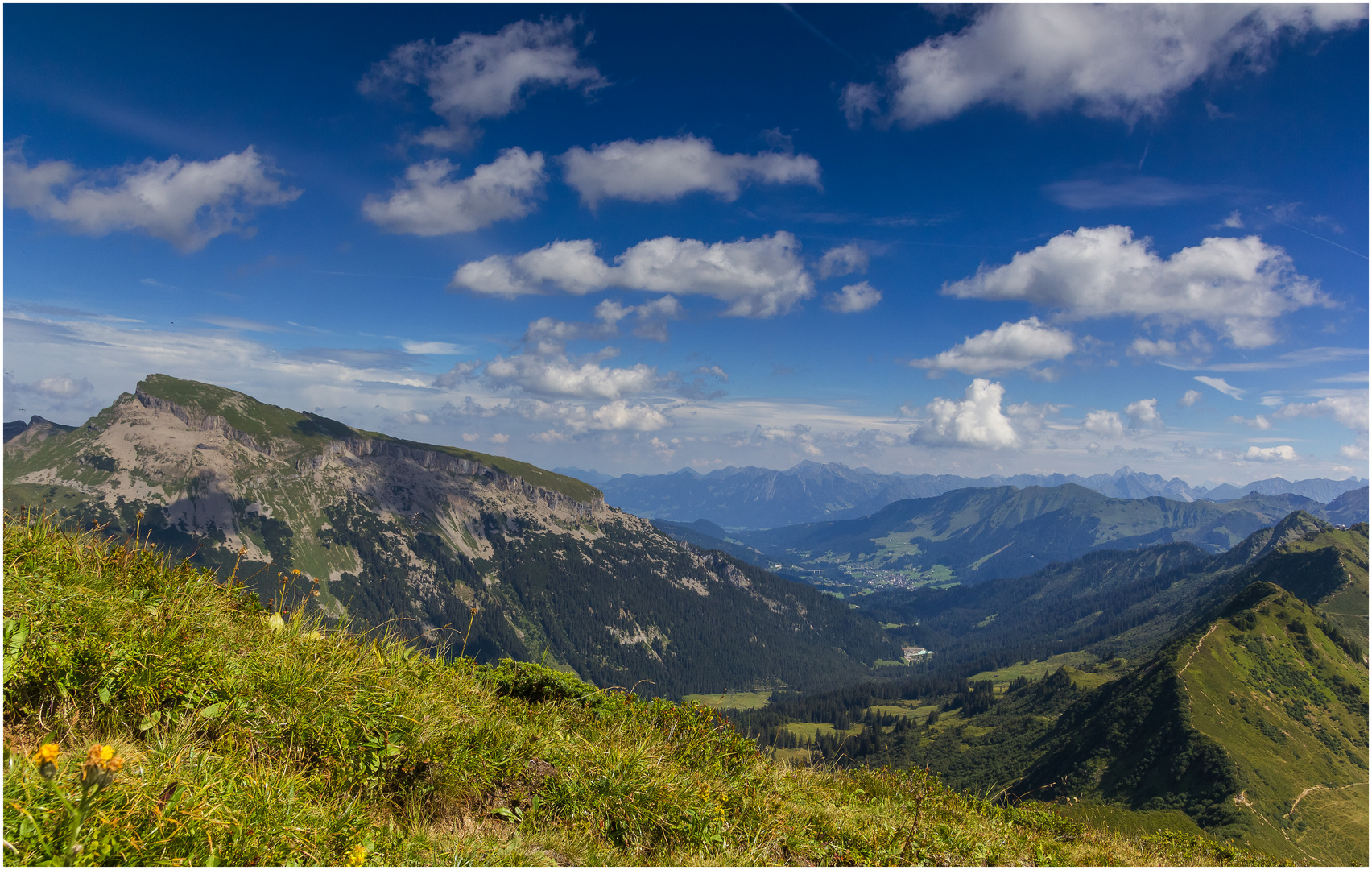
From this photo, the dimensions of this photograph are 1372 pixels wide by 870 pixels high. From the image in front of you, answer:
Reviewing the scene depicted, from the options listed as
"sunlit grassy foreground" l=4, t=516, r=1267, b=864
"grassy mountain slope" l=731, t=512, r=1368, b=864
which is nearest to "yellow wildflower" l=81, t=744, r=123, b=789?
"sunlit grassy foreground" l=4, t=516, r=1267, b=864

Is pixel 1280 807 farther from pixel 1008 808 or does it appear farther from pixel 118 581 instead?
pixel 118 581

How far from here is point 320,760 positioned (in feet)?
24.8

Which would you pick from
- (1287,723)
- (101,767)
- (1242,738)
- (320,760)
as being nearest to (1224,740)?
(1242,738)

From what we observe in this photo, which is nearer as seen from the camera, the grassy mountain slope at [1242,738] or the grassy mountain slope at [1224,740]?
the grassy mountain slope at [1242,738]

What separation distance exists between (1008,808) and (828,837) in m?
6.71

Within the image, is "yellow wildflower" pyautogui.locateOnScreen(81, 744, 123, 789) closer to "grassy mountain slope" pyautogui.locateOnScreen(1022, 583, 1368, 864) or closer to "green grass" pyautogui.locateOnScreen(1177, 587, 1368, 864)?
"green grass" pyautogui.locateOnScreen(1177, 587, 1368, 864)

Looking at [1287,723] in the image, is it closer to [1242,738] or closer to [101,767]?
[1242,738]

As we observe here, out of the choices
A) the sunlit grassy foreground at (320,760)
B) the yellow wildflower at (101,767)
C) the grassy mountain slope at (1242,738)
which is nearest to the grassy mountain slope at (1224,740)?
the grassy mountain slope at (1242,738)

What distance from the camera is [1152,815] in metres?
50.8

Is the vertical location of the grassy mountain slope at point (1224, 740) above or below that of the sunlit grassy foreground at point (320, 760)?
below

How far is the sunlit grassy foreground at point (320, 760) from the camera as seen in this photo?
6.06 metres

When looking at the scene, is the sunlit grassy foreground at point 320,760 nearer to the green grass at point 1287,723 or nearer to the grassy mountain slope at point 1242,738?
the green grass at point 1287,723

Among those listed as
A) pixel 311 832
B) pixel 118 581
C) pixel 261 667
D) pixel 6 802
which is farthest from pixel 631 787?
pixel 118 581

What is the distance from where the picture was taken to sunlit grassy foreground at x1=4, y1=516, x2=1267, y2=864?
19.9ft
